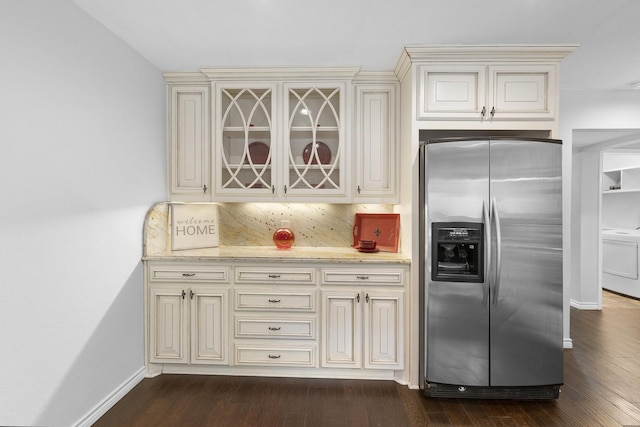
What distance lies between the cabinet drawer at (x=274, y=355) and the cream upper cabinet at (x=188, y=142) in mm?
1351

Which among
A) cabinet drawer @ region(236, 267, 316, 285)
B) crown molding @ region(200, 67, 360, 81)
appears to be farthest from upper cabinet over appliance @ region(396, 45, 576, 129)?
cabinet drawer @ region(236, 267, 316, 285)

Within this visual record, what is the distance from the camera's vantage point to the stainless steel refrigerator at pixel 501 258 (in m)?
2.39

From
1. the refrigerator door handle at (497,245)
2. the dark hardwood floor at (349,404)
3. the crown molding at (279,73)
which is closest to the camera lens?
the dark hardwood floor at (349,404)

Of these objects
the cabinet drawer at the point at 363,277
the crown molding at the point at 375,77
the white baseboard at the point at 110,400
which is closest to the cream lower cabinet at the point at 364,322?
the cabinet drawer at the point at 363,277

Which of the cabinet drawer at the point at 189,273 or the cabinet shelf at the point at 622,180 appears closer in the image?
the cabinet drawer at the point at 189,273

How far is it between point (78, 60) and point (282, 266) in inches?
74.1

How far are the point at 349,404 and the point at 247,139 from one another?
2249mm

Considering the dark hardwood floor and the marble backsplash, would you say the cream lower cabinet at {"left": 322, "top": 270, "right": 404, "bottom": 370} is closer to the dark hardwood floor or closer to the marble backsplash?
the dark hardwood floor

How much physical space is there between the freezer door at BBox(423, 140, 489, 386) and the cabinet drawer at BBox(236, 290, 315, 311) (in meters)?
0.92

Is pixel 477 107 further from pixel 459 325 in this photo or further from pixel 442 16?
pixel 459 325

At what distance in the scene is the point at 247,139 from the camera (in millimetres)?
3090

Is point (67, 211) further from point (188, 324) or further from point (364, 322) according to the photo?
point (364, 322)

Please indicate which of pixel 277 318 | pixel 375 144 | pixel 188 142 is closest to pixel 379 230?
pixel 375 144

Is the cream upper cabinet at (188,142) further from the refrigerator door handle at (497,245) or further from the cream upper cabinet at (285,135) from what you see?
the refrigerator door handle at (497,245)
